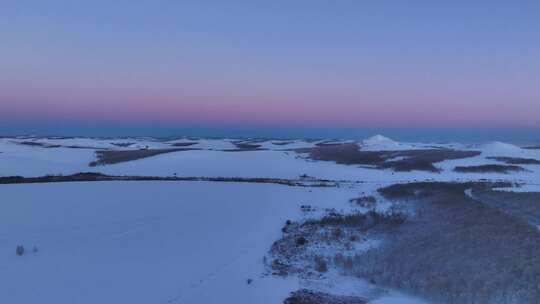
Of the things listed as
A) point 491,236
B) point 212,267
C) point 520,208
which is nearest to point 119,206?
point 212,267

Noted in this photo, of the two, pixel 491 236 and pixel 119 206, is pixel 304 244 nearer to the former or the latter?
pixel 491 236

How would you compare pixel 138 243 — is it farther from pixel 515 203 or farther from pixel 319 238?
pixel 515 203

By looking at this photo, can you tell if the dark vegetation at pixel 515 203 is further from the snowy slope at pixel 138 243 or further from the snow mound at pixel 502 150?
the snow mound at pixel 502 150

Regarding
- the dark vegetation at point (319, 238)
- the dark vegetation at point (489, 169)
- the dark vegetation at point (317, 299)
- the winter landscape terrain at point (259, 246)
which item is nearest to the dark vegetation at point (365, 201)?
the winter landscape terrain at point (259, 246)

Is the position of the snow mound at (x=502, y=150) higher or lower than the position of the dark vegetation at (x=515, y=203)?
higher

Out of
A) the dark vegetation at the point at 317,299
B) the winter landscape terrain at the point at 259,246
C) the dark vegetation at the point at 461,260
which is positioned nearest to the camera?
the dark vegetation at the point at 461,260

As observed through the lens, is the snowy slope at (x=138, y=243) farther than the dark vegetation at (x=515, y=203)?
No

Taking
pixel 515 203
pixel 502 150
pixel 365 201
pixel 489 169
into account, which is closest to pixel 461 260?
pixel 515 203
